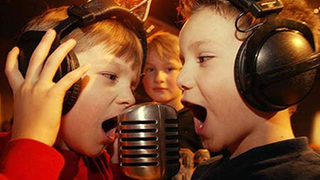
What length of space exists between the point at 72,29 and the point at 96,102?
269 millimetres

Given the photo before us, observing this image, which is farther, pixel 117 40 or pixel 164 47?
pixel 164 47

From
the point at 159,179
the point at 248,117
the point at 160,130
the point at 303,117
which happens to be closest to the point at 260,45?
the point at 248,117

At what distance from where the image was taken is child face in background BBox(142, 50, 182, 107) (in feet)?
9.19

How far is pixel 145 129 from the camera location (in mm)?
1008

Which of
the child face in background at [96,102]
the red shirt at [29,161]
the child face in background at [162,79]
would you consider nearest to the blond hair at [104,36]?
the child face in background at [96,102]

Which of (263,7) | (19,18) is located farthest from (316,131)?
(263,7)

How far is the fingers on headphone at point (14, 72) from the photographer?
1.08 meters

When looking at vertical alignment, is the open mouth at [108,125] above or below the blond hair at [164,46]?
above

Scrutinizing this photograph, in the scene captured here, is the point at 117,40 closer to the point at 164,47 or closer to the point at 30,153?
the point at 30,153

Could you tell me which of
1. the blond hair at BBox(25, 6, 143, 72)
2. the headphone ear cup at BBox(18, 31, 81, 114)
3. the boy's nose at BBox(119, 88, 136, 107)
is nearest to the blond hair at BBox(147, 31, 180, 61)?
the blond hair at BBox(25, 6, 143, 72)

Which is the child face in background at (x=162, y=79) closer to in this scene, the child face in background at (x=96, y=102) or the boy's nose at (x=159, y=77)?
the boy's nose at (x=159, y=77)

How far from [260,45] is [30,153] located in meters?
0.68

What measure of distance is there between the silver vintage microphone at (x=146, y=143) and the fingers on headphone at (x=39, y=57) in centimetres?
28

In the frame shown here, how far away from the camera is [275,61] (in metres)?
1.00
